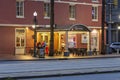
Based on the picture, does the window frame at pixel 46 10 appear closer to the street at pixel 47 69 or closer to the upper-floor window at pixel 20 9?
the upper-floor window at pixel 20 9

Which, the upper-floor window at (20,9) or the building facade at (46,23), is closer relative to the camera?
the building facade at (46,23)

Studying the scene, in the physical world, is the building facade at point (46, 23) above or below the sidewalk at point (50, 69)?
above

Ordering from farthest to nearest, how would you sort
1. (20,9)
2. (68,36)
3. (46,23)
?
1. (68,36)
2. (46,23)
3. (20,9)

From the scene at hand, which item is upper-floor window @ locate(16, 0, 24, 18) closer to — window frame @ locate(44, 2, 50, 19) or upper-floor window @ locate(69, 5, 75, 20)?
window frame @ locate(44, 2, 50, 19)

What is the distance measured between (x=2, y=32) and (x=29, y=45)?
171 inches

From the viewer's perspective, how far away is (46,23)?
54750mm

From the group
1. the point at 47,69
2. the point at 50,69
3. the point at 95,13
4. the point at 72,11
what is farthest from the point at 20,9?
the point at 50,69

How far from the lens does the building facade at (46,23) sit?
50.7 meters

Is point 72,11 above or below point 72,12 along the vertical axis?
above

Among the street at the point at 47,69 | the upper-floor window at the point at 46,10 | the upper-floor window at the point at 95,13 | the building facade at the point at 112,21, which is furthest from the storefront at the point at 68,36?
the street at the point at 47,69

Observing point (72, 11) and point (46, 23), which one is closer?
point (46, 23)

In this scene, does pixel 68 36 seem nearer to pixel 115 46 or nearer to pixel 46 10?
pixel 46 10

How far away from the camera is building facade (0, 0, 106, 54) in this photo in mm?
50719

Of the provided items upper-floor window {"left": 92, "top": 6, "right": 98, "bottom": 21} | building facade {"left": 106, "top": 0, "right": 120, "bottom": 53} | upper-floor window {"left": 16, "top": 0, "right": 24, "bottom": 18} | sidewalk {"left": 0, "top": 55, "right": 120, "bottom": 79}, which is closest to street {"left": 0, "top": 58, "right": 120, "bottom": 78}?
sidewalk {"left": 0, "top": 55, "right": 120, "bottom": 79}
